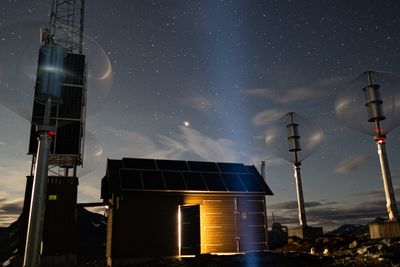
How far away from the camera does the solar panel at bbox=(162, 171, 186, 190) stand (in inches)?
919

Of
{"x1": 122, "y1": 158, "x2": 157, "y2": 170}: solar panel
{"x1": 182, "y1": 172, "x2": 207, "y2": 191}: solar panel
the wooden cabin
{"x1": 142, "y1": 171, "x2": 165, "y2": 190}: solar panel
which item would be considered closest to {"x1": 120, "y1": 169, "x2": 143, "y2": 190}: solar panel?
the wooden cabin

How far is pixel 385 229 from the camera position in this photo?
21328mm

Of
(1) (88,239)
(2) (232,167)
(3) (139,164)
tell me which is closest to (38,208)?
(3) (139,164)

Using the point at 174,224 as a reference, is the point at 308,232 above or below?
below

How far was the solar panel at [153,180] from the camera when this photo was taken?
2283cm

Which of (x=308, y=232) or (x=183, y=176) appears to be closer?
(x=183, y=176)

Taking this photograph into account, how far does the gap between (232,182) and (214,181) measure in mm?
1409

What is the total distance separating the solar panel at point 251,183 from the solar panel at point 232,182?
15.4 inches

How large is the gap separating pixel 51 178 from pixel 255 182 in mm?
15244

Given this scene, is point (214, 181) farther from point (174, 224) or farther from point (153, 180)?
point (153, 180)

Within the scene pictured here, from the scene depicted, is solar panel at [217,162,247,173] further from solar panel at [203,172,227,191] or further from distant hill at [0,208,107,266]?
distant hill at [0,208,107,266]

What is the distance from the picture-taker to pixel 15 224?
81125 mm

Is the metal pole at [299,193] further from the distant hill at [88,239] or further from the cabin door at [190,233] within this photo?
the distant hill at [88,239]

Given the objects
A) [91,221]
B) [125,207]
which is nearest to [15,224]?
[91,221]
